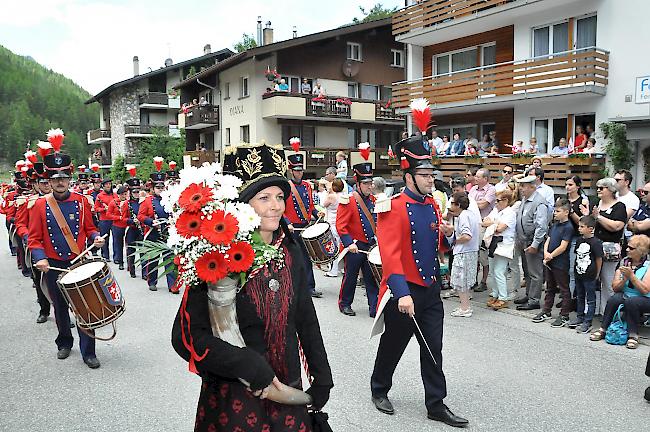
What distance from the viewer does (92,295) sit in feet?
19.3

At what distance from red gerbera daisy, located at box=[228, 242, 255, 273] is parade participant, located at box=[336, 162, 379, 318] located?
5.78 metres

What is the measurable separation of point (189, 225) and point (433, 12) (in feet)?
67.4

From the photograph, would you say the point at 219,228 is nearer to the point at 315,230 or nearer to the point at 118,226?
the point at 315,230

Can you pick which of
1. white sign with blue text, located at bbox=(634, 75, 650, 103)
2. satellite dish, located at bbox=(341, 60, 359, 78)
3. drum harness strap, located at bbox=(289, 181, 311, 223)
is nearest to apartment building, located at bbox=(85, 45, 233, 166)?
satellite dish, located at bbox=(341, 60, 359, 78)

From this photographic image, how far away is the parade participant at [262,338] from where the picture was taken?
2.64 meters

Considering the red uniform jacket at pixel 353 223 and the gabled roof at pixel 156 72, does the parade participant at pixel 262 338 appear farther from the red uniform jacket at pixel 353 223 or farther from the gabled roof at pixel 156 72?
the gabled roof at pixel 156 72

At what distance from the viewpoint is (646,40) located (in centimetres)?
1562

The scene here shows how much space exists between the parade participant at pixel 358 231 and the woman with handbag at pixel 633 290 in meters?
3.10

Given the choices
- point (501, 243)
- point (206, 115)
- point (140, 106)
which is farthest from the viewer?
point (140, 106)

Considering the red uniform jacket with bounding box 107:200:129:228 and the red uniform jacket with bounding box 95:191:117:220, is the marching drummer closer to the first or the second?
the red uniform jacket with bounding box 107:200:129:228

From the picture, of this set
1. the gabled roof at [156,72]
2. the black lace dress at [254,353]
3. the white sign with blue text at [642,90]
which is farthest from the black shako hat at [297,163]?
the gabled roof at [156,72]

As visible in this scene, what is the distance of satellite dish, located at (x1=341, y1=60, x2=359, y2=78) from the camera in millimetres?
30386

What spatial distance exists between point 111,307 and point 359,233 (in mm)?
3869

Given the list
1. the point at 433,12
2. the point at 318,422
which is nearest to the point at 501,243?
the point at 318,422
